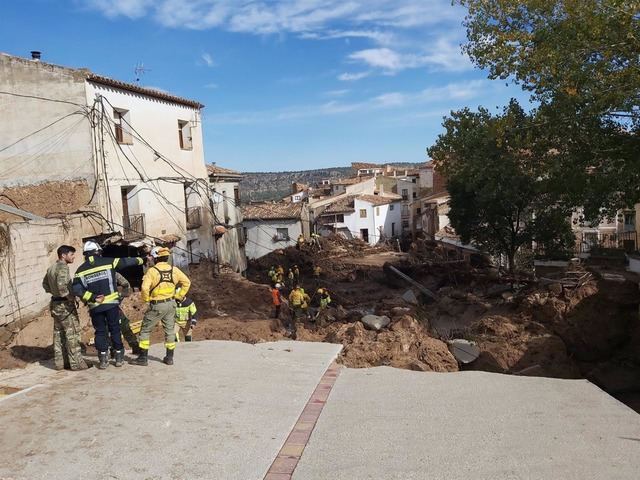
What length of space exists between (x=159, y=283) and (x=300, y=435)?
3.16 metres

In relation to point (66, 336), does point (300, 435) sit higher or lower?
lower

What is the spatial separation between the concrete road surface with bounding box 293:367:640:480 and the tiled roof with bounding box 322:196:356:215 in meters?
43.6

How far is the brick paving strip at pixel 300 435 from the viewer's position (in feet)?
14.7

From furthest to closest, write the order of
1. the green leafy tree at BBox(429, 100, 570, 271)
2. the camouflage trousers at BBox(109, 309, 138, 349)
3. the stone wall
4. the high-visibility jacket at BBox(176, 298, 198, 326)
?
the green leafy tree at BBox(429, 100, 570, 271)
the stone wall
the high-visibility jacket at BBox(176, 298, 198, 326)
the camouflage trousers at BBox(109, 309, 138, 349)

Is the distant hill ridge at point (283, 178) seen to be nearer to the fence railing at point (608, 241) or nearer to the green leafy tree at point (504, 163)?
the fence railing at point (608, 241)

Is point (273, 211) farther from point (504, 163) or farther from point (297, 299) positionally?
point (504, 163)

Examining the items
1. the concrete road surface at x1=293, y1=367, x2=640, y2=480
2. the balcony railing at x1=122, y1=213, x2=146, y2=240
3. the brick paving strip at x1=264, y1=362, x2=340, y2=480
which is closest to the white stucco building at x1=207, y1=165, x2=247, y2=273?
the balcony railing at x1=122, y1=213, x2=146, y2=240

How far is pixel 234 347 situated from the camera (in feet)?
28.6

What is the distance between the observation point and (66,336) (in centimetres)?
692

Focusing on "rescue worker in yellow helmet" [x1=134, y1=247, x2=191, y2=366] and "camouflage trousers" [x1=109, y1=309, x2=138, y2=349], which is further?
"camouflage trousers" [x1=109, y1=309, x2=138, y2=349]

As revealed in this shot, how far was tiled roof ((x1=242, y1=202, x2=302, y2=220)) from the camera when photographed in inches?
1555

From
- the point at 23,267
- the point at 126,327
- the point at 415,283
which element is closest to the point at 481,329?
the point at 126,327

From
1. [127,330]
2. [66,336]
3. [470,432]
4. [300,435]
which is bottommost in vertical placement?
[470,432]

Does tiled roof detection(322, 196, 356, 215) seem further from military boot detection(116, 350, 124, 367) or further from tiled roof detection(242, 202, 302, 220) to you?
military boot detection(116, 350, 124, 367)
